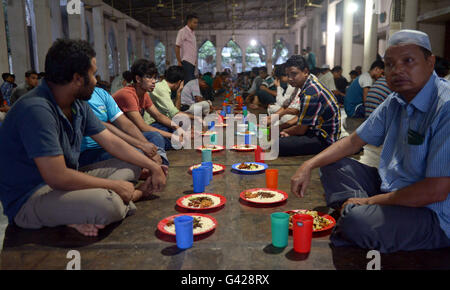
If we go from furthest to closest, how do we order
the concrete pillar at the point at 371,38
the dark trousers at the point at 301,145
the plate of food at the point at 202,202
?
the concrete pillar at the point at 371,38 < the dark trousers at the point at 301,145 < the plate of food at the point at 202,202

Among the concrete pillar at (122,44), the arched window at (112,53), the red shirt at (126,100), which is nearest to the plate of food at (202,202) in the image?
the red shirt at (126,100)

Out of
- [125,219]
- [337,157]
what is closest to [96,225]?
[125,219]

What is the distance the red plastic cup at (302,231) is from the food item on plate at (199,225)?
50 centimetres

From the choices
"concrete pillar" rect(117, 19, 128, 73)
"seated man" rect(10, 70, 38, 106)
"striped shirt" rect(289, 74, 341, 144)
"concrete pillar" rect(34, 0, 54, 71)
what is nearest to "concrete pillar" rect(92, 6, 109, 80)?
"concrete pillar" rect(117, 19, 128, 73)

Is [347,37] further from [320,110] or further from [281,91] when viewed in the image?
[320,110]

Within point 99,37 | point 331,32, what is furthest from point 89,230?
point 331,32

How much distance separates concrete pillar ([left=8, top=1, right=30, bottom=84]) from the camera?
8633 millimetres

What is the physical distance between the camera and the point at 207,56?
25.1 metres

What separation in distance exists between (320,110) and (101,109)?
2147 mm

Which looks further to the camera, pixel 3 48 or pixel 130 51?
pixel 130 51

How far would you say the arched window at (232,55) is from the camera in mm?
24750

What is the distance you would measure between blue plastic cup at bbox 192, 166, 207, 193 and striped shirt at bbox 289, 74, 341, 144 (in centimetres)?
155

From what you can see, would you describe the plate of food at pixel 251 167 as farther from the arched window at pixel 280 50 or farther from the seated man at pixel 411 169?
the arched window at pixel 280 50
